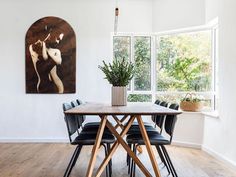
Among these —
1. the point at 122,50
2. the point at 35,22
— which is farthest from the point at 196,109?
the point at 35,22

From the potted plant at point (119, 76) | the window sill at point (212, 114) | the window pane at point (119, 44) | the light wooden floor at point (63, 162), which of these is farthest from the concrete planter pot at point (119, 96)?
the window pane at point (119, 44)

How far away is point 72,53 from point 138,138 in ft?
9.32

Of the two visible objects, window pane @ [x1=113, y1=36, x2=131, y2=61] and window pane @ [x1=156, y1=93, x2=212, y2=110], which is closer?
window pane @ [x1=156, y1=93, x2=212, y2=110]

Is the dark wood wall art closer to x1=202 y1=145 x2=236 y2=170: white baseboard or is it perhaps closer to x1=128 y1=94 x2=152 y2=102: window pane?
x1=128 y1=94 x2=152 y2=102: window pane

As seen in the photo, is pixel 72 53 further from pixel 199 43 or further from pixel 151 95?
pixel 199 43

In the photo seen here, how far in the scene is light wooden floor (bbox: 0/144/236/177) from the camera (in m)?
3.52

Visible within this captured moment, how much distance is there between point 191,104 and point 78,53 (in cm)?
228

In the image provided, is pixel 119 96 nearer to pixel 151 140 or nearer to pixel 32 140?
pixel 151 140

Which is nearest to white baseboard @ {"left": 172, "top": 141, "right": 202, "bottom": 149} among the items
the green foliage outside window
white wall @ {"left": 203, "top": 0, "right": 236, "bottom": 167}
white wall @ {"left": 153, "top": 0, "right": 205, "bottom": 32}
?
white wall @ {"left": 203, "top": 0, "right": 236, "bottom": 167}

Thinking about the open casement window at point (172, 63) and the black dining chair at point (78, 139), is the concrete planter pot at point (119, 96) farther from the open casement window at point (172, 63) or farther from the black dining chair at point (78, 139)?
the open casement window at point (172, 63)

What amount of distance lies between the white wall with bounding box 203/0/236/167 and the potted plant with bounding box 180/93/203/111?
608mm

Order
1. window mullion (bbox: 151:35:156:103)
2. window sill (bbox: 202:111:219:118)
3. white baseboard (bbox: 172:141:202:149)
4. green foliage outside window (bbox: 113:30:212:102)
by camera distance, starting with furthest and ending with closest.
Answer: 1. window mullion (bbox: 151:35:156:103)
2. green foliage outside window (bbox: 113:30:212:102)
3. white baseboard (bbox: 172:141:202:149)
4. window sill (bbox: 202:111:219:118)

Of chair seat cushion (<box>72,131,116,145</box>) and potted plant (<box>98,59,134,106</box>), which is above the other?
potted plant (<box>98,59,134,106</box>)

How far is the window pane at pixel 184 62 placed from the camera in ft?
16.9
